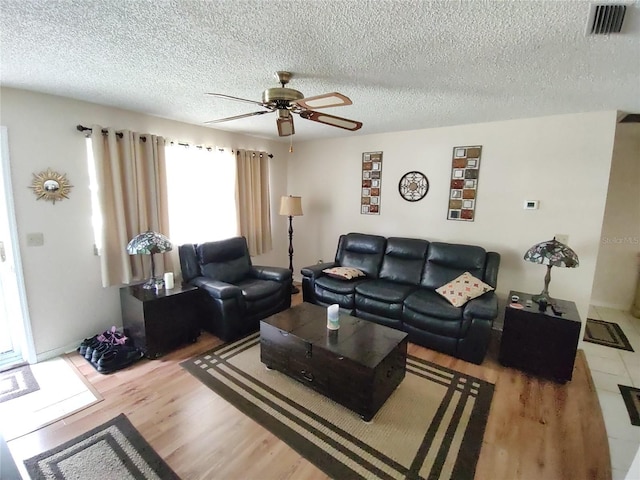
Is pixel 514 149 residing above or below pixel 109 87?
below

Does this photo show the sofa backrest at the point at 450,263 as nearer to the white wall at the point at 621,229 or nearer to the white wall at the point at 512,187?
the white wall at the point at 512,187

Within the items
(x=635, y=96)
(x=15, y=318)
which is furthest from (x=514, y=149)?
(x=15, y=318)

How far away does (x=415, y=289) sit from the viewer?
3.34m

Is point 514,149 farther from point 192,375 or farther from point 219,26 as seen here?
point 192,375

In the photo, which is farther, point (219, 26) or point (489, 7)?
point (219, 26)

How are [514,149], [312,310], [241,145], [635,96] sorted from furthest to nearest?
[241,145] < [514,149] < [312,310] < [635,96]

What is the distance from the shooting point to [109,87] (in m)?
2.34

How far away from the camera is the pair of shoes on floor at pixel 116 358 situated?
2529mm

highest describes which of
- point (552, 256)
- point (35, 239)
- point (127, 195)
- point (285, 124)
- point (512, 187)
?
point (285, 124)

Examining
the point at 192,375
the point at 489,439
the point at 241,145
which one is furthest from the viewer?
the point at 241,145

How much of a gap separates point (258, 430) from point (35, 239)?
250 cm

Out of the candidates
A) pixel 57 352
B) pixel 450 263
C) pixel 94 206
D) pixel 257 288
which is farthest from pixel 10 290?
pixel 450 263

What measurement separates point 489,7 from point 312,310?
2381 mm

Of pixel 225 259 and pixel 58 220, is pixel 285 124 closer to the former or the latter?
pixel 225 259
